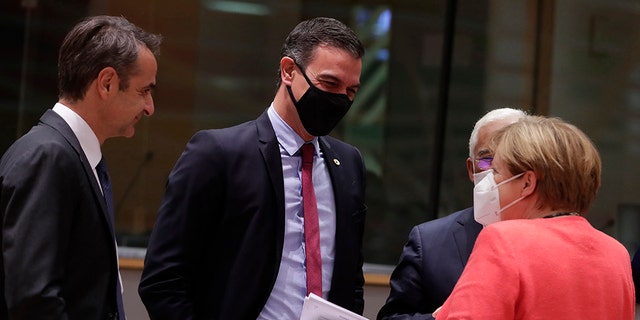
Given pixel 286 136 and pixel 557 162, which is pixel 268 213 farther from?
pixel 557 162

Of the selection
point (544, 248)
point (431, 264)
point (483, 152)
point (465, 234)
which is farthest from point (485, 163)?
point (544, 248)

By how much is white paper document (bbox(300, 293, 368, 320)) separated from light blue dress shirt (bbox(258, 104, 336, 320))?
0.17 metres

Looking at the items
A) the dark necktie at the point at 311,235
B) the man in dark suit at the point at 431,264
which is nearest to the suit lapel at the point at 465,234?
the man in dark suit at the point at 431,264

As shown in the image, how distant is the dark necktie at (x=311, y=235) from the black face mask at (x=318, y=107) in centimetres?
15

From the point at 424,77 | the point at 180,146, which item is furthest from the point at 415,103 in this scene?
the point at 180,146

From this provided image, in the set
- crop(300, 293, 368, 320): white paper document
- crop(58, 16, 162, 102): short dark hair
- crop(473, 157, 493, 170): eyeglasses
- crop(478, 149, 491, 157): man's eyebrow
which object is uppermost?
crop(58, 16, 162, 102): short dark hair

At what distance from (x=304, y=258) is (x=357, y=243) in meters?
0.28

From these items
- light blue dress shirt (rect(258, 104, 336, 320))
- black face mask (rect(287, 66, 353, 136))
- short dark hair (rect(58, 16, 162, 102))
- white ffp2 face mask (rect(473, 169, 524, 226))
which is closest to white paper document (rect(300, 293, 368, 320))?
light blue dress shirt (rect(258, 104, 336, 320))

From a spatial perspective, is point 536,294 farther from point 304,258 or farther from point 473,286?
point 304,258

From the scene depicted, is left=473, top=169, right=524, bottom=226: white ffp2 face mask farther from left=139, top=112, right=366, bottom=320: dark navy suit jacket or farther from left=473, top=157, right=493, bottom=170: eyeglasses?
left=139, top=112, right=366, bottom=320: dark navy suit jacket

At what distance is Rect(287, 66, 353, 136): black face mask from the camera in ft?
10.5

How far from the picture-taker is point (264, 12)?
7.64 meters

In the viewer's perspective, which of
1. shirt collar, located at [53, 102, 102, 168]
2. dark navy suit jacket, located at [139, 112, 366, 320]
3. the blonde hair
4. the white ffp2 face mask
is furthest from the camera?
dark navy suit jacket, located at [139, 112, 366, 320]

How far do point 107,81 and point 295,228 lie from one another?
75 cm
